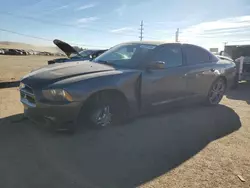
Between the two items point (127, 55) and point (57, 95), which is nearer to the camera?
point (57, 95)

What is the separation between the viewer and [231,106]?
6.35m

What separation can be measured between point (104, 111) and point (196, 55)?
273 cm

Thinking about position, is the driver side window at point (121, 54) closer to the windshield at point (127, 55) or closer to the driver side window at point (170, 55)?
the windshield at point (127, 55)

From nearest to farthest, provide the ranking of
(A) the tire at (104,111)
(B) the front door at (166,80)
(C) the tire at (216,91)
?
1. (A) the tire at (104,111)
2. (B) the front door at (166,80)
3. (C) the tire at (216,91)

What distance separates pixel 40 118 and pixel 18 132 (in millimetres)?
595

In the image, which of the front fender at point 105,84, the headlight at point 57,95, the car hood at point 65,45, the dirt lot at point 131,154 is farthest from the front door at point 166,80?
the car hood at point 65,45

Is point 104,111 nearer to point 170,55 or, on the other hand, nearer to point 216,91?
point 170,55

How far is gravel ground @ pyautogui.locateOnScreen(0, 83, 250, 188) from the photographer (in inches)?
106

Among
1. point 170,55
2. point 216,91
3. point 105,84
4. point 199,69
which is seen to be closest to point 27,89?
point 105,84

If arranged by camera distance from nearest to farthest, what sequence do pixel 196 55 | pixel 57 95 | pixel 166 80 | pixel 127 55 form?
pixel 57 95, pixel 166 80, pixel 127 55, pixel 196 55

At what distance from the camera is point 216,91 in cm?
621

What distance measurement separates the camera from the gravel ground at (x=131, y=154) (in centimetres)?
268

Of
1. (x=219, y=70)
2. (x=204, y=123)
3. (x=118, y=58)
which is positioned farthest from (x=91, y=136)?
(x=219, y=70)

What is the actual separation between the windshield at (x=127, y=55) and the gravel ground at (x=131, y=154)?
3.70ft
